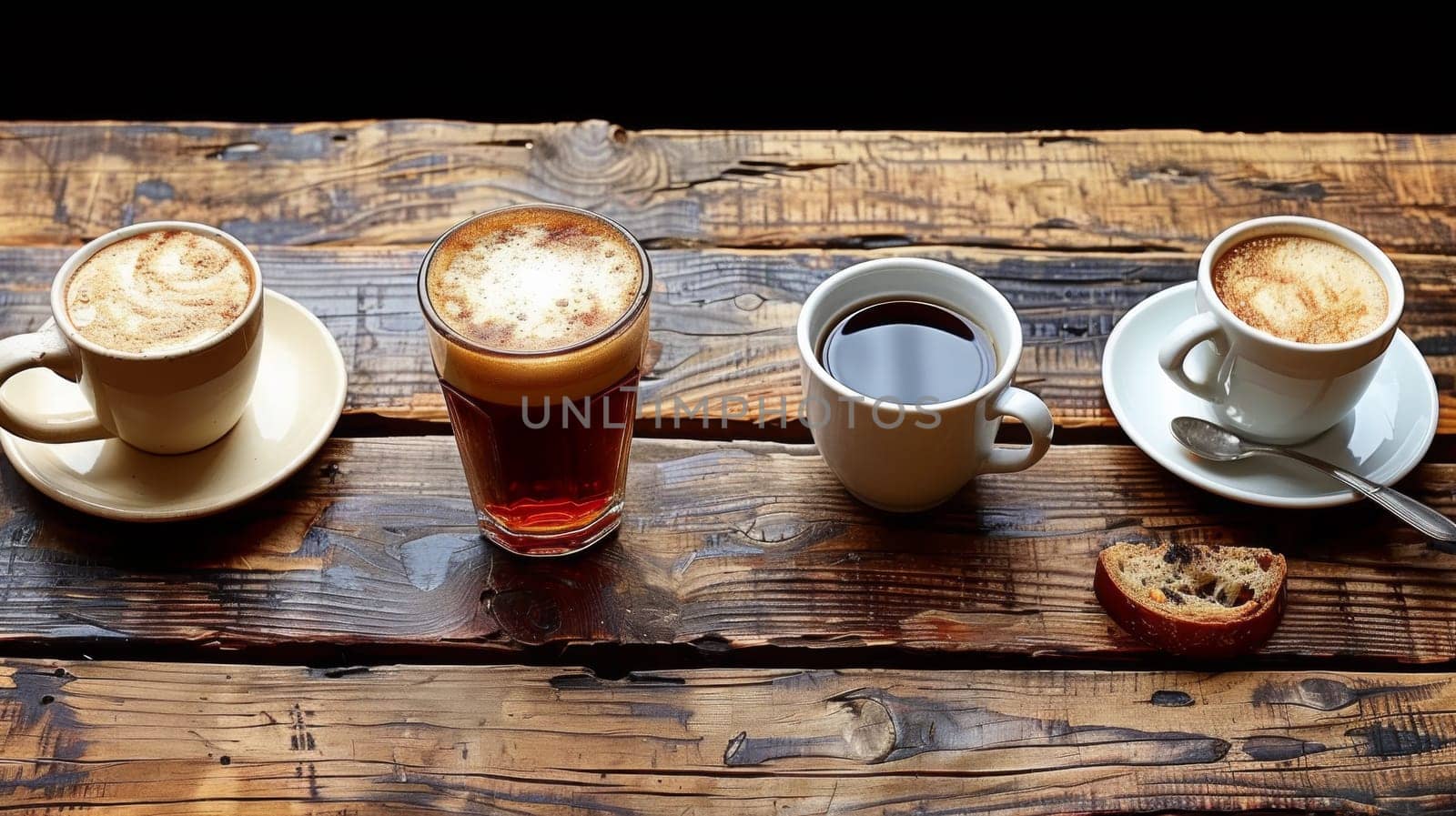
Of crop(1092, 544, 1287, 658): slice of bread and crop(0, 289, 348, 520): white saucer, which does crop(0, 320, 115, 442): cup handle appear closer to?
crop(0, 289, 348, 520): white saucer

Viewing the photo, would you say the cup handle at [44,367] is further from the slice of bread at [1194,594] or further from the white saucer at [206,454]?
the slice of bread at [1194,594]

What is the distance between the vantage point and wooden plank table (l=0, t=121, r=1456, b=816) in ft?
3.50

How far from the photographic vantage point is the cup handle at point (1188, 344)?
1198 mm

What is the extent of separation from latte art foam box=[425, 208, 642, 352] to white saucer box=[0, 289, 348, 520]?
0.88ft

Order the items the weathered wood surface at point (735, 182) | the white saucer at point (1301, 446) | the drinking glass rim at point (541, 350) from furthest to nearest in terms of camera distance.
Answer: the weathered wood surface at point (735, 182), the white saucer at point (1301, 446), the drinking glass rim at point (541, 350)

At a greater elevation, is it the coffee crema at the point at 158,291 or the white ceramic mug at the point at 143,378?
the coffee crema at the point at 158,291

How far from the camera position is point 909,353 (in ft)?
3.93

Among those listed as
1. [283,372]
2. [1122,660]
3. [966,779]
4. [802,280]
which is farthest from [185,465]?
[1122,660]

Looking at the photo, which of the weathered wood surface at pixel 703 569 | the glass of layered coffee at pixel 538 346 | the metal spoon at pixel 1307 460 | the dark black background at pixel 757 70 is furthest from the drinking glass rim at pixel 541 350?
the dark black background at pixel 757 70

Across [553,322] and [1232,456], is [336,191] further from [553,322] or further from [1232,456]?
[1232,456]

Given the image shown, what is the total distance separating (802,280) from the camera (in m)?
1.44

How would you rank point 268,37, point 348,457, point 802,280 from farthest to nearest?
point 268,37, point 802,280, point 348,457

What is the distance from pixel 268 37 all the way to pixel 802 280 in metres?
1.49

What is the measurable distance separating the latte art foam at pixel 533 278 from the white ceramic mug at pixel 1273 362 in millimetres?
522
